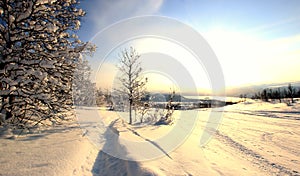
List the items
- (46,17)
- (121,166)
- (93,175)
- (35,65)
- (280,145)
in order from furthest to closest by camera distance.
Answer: (280,145) → (46,17) → (35,65) → (121,166) → (93,175)

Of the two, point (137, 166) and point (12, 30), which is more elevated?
point (12, 30)

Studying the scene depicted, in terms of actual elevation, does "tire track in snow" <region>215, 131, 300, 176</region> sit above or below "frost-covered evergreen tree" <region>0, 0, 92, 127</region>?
below

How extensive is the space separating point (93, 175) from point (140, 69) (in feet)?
45.9

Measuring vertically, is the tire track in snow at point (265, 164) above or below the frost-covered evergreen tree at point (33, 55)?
below

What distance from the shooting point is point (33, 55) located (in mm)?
6398

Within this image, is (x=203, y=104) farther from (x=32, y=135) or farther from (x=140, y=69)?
(x=32, y=135)

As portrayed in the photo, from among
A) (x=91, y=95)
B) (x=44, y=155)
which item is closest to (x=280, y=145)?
(x=44, y=155)

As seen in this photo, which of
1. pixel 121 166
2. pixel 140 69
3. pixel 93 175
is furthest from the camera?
pixel 140 69

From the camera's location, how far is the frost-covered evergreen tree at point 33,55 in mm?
5102

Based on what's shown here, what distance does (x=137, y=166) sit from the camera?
4.38 meters

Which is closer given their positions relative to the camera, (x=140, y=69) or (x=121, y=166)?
(x=121, y=166)

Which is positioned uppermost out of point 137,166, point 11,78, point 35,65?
point 35,65

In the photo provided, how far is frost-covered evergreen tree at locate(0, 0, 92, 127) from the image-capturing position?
5.10 m

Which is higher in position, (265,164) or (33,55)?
(33,55)
